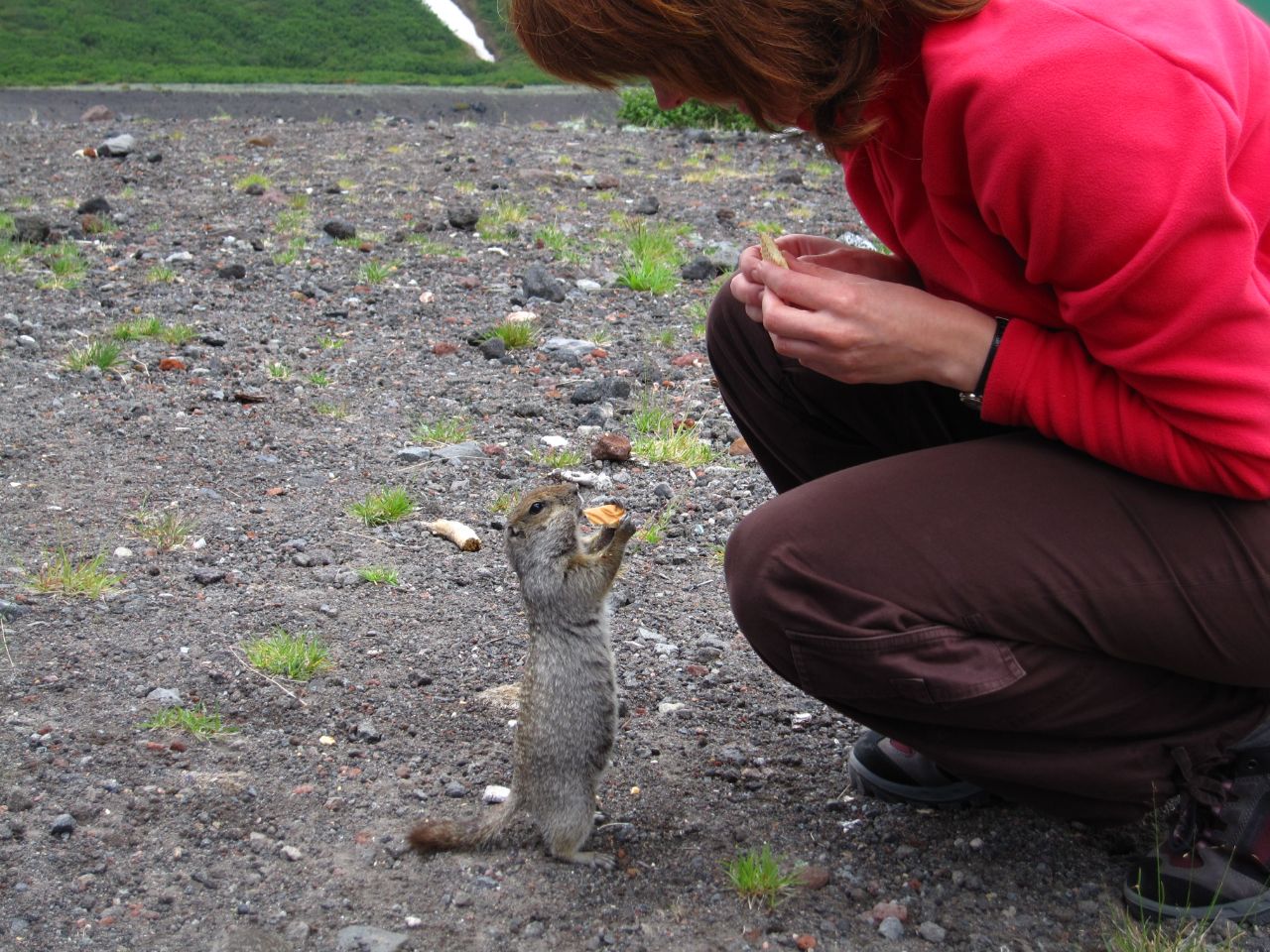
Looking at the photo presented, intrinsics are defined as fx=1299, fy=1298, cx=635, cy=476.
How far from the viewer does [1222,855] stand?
2.15 meters

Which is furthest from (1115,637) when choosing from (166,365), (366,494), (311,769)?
(166,365)

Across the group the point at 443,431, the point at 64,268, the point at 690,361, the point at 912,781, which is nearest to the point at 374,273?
the point at 64,268

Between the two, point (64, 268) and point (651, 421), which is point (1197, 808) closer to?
point (651, 421)

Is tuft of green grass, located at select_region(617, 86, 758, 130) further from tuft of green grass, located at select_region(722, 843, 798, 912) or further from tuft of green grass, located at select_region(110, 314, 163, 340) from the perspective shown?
tuft of green grass, located at select_region(722, 843, 798, 912)

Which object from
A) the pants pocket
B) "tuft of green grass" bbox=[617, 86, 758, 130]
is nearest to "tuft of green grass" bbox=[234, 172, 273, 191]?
"tuft of green grass" bbox=[617, 86, 758, 130]

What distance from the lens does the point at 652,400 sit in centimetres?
475

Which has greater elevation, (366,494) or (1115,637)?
(1115,637)

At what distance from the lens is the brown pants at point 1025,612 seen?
197 cm

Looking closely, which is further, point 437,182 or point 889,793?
point 437,182

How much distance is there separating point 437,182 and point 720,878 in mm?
6198

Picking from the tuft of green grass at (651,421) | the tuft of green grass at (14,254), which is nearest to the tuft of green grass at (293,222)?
the tuft of green grass at (14,254)

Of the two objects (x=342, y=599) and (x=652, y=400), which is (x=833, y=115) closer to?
(x=342, y=599)

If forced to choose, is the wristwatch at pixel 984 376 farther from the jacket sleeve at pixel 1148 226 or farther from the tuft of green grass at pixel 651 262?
the tuft of green grass at pixel 651 262

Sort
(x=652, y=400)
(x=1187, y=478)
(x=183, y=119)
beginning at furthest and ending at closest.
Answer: (x=183, y=119), (x=652, y=400), (x=1187, y=478)
